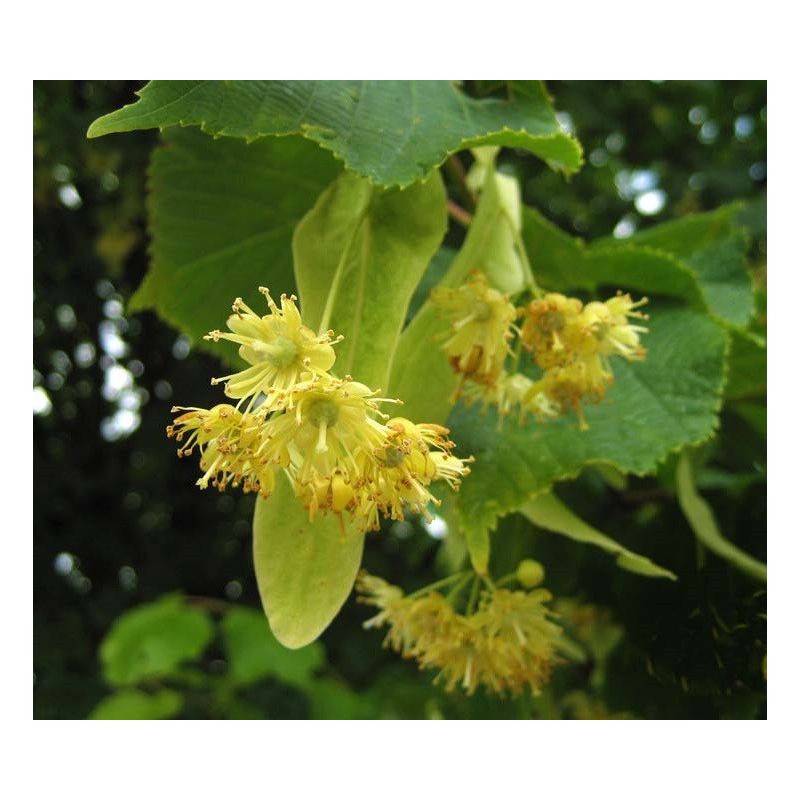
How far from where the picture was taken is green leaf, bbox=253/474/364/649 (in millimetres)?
Answer: 553

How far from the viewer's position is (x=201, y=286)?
3.02 feet

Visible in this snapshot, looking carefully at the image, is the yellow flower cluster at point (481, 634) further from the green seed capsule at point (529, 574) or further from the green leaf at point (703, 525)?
the green leaf at point (703, 525)

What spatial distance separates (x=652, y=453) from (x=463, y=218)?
0.94ft

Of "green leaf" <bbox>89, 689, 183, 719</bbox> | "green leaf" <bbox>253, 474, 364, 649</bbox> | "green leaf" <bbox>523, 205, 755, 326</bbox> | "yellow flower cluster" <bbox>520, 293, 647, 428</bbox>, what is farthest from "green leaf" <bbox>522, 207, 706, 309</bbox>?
"green leaf" <bbox>89, 689, 183, 719</bbox>

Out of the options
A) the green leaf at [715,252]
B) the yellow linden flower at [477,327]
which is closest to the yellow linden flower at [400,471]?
the yellow linden flower at [477,327]

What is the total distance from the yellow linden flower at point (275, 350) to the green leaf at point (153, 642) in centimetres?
134

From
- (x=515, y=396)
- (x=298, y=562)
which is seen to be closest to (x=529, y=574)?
(x=515, y=396)

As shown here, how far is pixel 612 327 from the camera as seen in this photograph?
667 millimetres

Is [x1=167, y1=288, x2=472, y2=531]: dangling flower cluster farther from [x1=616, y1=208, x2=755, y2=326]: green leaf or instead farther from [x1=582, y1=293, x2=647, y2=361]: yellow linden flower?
[x1=616, y1=208, x2=755, y2=326]: green leaf

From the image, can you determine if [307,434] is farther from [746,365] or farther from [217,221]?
[746,365]

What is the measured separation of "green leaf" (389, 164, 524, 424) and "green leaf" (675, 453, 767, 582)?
32cm

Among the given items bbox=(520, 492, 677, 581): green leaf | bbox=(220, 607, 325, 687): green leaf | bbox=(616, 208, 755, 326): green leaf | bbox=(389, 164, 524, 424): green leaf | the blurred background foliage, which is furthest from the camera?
bbox=(220, 607, 325, 687): green leaf

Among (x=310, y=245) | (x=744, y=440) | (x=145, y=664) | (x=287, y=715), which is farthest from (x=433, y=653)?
(x=287, y=715)

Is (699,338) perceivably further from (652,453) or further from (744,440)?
(744,440)
